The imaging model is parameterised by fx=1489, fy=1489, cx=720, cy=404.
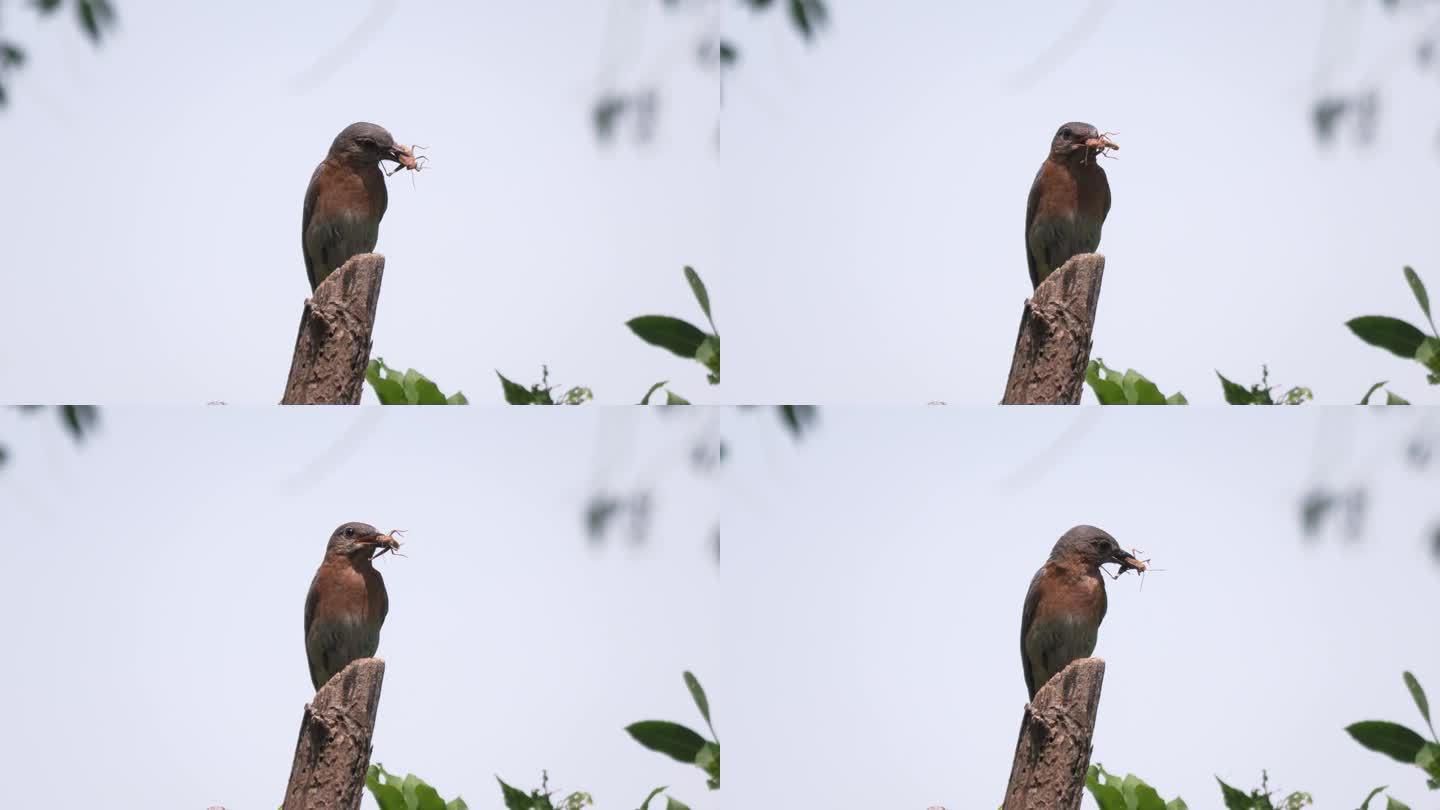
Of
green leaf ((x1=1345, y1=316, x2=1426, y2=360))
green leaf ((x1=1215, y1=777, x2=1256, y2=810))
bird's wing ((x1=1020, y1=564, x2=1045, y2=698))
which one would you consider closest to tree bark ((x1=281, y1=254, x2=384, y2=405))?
bird's wing ((x1=1020, y1=564, x2=1045, y2=698))

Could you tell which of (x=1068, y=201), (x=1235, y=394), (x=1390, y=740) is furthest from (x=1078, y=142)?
(x=1390, y=740)

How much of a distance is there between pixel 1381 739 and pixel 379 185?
259 cm

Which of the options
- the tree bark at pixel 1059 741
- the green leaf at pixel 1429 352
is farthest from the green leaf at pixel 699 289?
the green leaf at pixel 1429 352

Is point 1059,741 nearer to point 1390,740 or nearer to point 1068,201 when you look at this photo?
point 1390,740

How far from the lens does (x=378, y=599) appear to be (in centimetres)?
318

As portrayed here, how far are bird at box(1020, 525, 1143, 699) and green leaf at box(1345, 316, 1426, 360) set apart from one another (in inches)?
32.0

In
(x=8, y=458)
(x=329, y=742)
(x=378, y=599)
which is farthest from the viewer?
(x=8, y=458)

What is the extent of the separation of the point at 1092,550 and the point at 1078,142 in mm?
883

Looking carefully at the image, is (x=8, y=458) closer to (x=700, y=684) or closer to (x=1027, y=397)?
(x=700, y=684)

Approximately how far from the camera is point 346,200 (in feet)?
10.4

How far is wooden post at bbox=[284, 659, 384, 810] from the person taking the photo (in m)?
2.98

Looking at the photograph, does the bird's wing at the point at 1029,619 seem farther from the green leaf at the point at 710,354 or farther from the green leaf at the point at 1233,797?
the green leaf at the point at 710,354

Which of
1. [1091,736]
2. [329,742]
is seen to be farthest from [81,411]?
[1091,736]

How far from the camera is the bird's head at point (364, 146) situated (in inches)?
126
